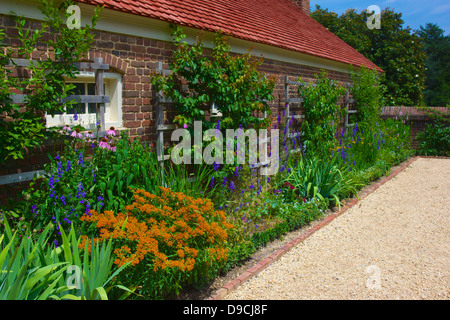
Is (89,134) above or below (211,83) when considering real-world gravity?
below

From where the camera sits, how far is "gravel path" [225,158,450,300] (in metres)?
4.21

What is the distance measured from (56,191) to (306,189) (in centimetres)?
485

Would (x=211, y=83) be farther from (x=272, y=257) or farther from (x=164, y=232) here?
(x=164, y=232)

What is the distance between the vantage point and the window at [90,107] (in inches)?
190

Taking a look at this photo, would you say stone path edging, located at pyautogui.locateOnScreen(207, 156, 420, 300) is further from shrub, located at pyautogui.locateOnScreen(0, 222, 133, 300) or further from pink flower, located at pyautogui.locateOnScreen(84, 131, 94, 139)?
pink flower, located at pyautogui.locateOnScreen(84, 131, 94, 139)

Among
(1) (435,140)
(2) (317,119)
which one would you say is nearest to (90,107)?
(2) (317,119)

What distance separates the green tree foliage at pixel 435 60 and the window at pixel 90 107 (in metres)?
36.7

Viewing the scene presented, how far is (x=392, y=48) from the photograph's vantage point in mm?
25000

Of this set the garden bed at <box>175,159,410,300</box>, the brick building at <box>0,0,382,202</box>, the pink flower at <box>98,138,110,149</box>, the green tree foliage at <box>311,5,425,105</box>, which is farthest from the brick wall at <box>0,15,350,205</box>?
the green tree foliage at <box>311,5,425,105</box>

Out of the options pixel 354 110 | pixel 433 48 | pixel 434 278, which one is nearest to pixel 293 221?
pixel 434 278

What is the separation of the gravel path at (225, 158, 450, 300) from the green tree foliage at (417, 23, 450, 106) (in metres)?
33.0

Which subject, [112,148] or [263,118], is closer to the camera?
[112,148]

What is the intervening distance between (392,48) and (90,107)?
80.3 feet

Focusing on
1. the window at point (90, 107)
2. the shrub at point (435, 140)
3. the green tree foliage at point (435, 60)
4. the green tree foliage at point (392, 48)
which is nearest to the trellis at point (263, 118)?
the window at point (90, 107)
